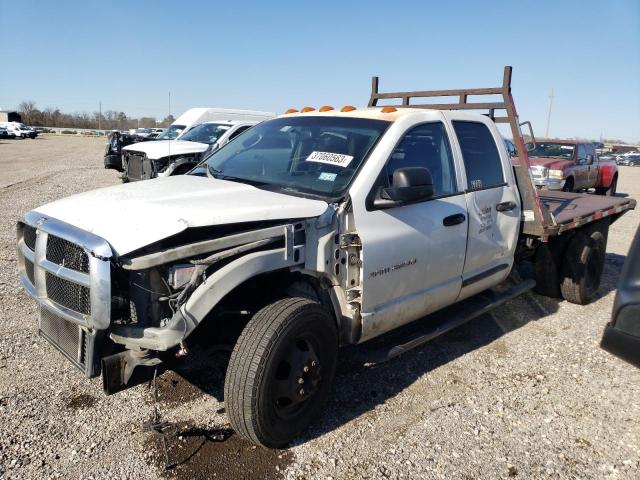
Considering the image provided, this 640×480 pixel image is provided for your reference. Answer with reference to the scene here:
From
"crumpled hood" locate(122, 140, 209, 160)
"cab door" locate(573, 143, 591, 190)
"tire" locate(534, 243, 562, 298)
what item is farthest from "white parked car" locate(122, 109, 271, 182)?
"cab door" locate(573, 143, 591, 190)

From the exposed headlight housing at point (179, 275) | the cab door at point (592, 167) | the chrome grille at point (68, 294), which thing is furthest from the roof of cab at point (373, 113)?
the cab door at point (592, 167)

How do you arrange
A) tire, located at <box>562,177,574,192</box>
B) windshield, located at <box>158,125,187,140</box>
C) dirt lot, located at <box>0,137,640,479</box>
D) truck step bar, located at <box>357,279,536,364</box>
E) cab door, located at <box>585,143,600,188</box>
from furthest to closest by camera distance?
windshield, located at <box>158,125,187,140</box> < cab door, located at <box>585,143,600,188</box> < tire, located at <box>562,177,574,192</box> < truck step bar, located at <box>357,279,536,364</box> < dirt lot, located at <box>0,137,640,479</box>

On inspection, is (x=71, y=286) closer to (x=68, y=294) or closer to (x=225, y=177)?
(x=68, y=294)

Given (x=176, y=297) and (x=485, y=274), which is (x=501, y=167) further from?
(x=176, y=297)

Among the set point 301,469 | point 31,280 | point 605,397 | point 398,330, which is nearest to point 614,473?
Result: point 605,397

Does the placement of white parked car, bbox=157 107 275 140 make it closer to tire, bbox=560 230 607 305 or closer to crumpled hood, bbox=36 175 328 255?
tire, bbox=560 230 607 305

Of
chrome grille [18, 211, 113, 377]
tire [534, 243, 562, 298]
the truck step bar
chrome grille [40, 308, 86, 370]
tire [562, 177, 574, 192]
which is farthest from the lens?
tire [562, 177, 574, 192]

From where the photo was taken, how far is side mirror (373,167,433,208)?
10.6 feet

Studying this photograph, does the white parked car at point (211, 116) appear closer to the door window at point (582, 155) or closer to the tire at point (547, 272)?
the door window at point (582, 155)

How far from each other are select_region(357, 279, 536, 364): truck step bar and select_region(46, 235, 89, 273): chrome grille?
1886 millimetres

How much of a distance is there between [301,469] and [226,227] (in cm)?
139

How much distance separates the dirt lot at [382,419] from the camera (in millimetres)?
2934

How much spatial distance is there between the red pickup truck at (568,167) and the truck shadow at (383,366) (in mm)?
8681

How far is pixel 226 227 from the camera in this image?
112 inches
